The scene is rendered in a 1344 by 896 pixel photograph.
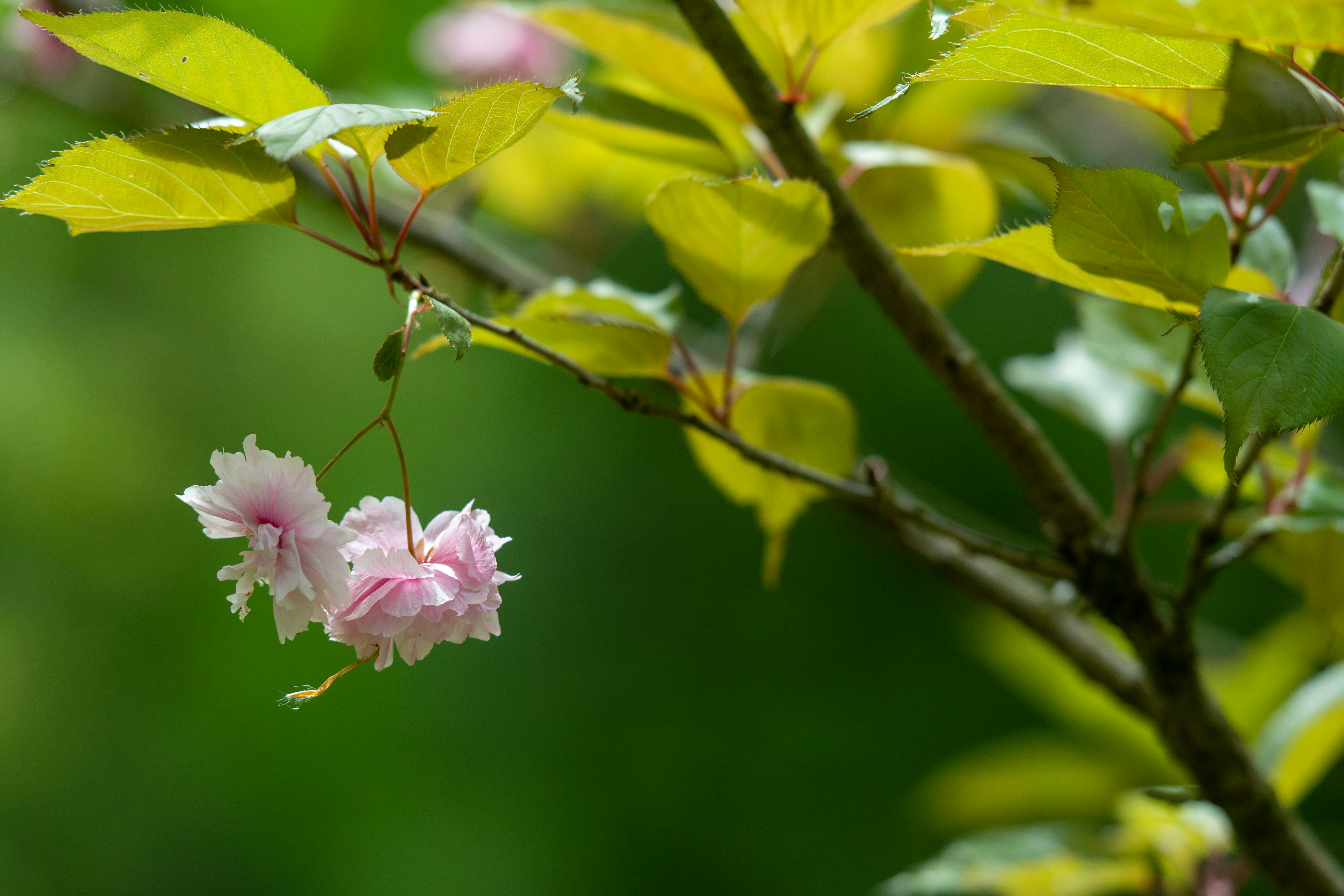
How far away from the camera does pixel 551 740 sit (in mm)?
1222

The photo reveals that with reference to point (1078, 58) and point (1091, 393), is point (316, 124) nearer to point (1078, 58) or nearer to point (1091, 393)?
point (1078, 58)

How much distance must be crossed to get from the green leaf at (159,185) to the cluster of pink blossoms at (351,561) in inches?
2.2

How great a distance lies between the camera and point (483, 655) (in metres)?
1.23

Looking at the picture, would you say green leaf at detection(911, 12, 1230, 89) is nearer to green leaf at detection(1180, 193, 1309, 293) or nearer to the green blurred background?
green leaf at detection(1180, 193, 1309, 293)

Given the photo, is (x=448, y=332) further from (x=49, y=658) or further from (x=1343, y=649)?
(x=49, y=658)

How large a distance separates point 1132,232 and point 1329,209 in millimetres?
110

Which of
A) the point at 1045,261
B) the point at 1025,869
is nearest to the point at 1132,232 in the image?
the point at 1045,261

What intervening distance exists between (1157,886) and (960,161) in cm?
45

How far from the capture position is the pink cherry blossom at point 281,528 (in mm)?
194

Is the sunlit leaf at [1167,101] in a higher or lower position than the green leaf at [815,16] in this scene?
lower

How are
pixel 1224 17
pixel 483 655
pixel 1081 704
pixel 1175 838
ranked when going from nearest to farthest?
pixel 1224 17, pixel 1175 838, pixel 1081 704, pixel 483 655

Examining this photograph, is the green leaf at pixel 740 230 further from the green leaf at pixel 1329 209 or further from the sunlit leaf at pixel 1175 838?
the sunlit leaf at pixel 1175 838

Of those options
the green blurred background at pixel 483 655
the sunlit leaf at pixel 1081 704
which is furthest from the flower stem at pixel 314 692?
the green blurred background at pixel 483 655

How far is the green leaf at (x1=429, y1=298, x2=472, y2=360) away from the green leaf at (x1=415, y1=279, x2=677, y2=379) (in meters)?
0.06
